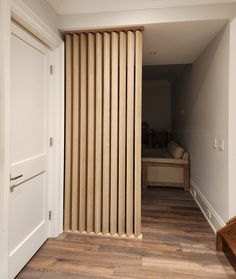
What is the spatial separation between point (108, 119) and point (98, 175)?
0.65 meters

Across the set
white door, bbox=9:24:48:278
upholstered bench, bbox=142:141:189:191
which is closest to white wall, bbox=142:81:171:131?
upholstered bench, bbox=142:141:189:191

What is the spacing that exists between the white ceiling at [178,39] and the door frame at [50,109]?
106cm

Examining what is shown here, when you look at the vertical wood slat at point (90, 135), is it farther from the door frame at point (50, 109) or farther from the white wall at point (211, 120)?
the white wall at point (211, 120)

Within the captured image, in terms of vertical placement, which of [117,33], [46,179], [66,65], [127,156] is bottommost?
[46,179]

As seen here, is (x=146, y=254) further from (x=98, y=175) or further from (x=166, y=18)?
(x=166, y=18)

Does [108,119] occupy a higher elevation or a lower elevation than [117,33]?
lower

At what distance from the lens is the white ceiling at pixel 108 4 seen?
2.35 metres

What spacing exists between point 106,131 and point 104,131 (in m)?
0.02

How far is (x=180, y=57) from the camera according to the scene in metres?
3.65

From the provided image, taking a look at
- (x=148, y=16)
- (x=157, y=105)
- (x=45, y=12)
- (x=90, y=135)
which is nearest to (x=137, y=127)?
(x=90, y=135)

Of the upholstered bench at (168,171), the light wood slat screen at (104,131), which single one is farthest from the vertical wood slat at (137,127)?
the upholstered bench at (168,171)

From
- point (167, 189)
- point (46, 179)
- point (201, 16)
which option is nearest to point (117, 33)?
point (201, 16)

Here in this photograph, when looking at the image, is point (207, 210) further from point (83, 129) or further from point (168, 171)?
point (83, 129)

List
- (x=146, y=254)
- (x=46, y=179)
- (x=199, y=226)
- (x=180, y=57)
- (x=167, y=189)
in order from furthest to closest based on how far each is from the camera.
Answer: (x=167, y=189), (x=180, y=57), (x=199, y=226), (x=46, y=179), (x=146, y=254)
